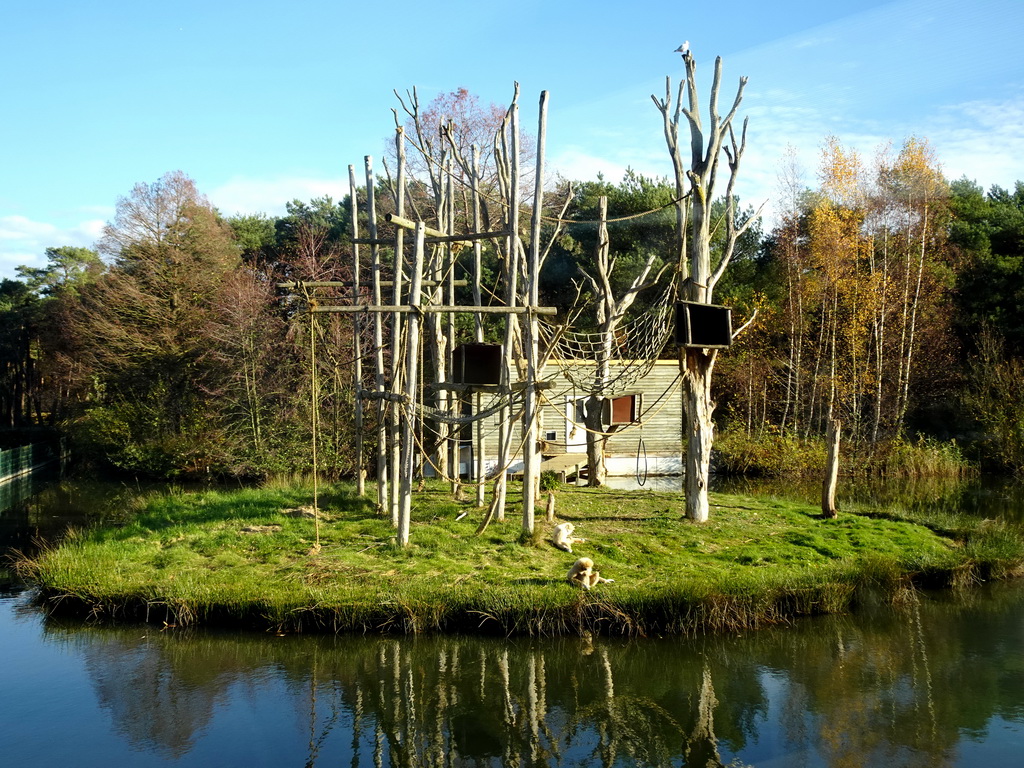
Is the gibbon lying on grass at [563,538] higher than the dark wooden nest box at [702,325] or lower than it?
lower

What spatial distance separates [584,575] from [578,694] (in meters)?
1.88

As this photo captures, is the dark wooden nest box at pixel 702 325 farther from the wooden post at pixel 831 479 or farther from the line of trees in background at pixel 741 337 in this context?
the line of trees in background at pixel 741 337

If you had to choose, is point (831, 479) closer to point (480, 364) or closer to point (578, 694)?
point (480, 364)

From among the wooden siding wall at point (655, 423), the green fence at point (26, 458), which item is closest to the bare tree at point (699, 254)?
the wooden siding wall at point (655, 423)

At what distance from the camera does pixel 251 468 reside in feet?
75.0

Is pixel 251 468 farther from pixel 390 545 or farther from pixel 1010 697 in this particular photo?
pixel 1010 697

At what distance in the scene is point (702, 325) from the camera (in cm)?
1302

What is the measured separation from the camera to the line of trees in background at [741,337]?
2366cm

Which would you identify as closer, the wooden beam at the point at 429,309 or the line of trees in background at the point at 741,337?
the wooden beam at the point at 429,309

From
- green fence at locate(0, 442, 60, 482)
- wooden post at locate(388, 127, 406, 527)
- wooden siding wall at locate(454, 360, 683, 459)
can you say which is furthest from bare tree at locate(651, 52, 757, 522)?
green fence at locate(0, 442, 60, 482)

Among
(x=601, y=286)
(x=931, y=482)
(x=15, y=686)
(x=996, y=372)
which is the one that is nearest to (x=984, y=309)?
(x=996, y=372)

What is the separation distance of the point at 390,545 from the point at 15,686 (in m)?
4.41

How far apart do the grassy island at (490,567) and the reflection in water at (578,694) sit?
0.30 m

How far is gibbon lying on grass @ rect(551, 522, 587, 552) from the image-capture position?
11.5m
